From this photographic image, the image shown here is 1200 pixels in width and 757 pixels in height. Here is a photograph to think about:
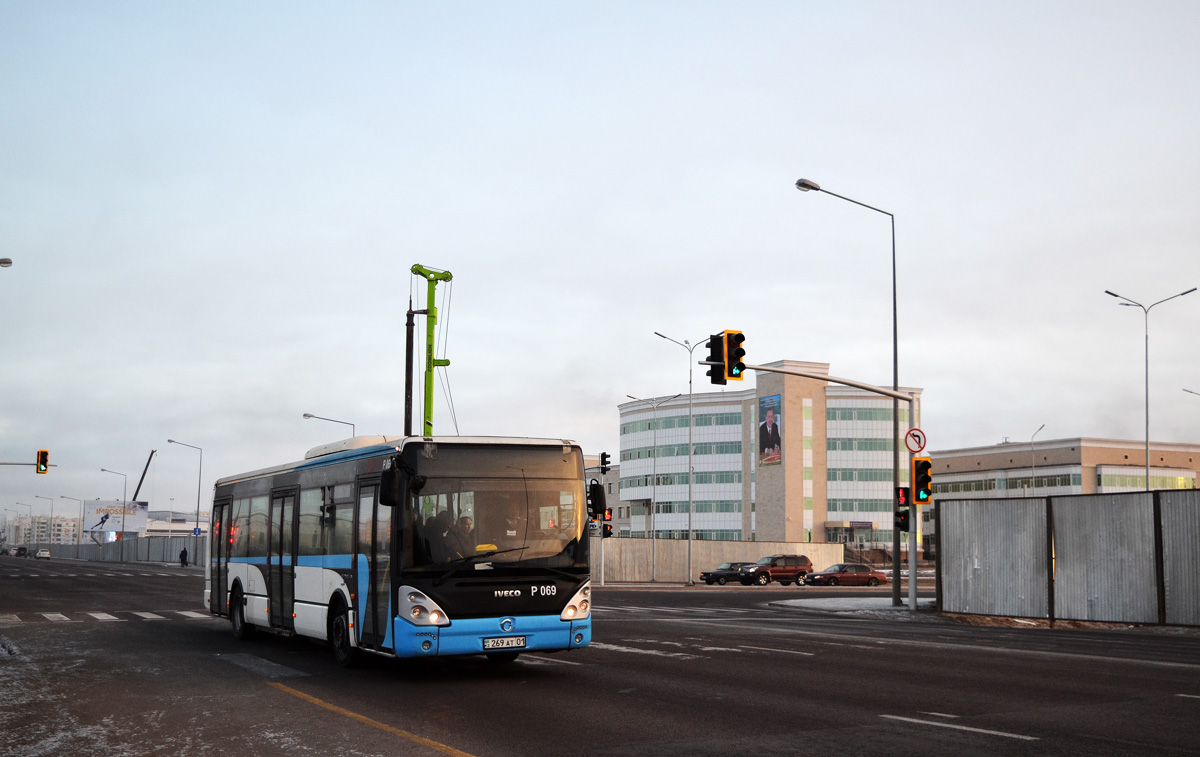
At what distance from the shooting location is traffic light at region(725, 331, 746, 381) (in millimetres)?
25234

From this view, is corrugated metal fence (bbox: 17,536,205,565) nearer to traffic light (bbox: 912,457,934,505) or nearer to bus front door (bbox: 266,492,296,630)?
traffic light (bbox: 912,457,934,505)

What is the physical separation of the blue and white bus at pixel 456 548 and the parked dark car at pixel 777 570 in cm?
4112

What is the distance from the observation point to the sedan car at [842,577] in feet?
175

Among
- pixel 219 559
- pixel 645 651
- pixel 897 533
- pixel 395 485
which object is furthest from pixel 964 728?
pixel 897 533

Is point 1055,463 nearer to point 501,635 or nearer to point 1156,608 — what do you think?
point 1156,608

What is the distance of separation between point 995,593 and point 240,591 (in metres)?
17.8

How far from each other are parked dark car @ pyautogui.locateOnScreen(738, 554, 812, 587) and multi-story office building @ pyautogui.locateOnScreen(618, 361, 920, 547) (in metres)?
52.1

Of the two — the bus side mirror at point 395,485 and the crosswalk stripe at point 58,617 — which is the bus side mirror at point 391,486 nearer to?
the bus side mirror at point 395,485

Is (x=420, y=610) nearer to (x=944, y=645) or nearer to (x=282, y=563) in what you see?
(x=282, y=563)

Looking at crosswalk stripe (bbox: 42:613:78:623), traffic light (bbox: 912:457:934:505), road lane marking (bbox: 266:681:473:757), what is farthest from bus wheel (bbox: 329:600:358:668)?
traffic light (bbox: 912:457:934:505)

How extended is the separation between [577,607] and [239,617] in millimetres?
8561

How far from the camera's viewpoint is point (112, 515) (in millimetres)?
174250

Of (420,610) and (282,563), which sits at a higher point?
(282,563)

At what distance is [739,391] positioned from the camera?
11481 cm
